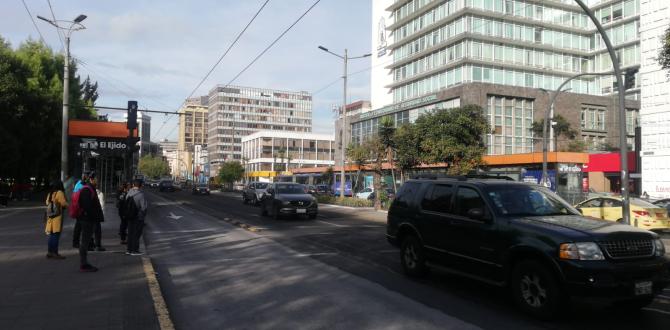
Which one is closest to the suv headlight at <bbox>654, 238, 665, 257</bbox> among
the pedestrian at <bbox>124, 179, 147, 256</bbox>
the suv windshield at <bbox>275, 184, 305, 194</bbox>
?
the pedestrian at <bbox>124, 179, 147, 256</bbox>

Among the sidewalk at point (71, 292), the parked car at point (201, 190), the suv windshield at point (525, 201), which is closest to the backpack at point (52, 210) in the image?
the sidewalk at point (71, 292)

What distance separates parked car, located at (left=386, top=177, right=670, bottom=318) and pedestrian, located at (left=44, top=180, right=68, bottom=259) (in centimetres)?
652

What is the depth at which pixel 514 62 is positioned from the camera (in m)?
59.2

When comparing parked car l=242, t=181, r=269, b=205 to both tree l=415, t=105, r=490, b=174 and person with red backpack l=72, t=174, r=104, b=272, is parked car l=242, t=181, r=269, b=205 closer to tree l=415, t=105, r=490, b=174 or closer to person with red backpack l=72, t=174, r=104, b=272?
tree l=415, t=105, r=490, b=174

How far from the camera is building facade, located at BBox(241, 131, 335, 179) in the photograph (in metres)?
113

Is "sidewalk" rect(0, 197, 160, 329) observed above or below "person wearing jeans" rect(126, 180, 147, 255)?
below

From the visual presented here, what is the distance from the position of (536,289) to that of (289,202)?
15574mm

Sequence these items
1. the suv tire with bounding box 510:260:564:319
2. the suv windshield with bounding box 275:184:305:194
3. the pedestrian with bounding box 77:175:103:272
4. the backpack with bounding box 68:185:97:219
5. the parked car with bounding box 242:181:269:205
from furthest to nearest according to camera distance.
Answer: the parked car with bounding box 242:181:269:205 → the suv windshield with bounding box 275:184:305:194 → the backpack with bounding box 68:185:97:219 → the pedestrian with bounding box 77:175:103:272 → the suv tire with bounding box 510:260:564:319

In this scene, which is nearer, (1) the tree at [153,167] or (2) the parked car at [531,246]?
(2) the parked car at [531,246]

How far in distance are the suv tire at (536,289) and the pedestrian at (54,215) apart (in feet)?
26.4

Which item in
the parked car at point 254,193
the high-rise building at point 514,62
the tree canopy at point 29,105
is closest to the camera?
the tree canopy at point 29,105

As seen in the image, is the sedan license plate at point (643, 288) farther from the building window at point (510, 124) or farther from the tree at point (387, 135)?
the building window at point (510, 124)

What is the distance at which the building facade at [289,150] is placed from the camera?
113188mm

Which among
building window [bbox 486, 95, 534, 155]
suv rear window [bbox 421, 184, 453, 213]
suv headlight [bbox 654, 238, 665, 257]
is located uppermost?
building window [bbox 486, 95, 534, 155]
